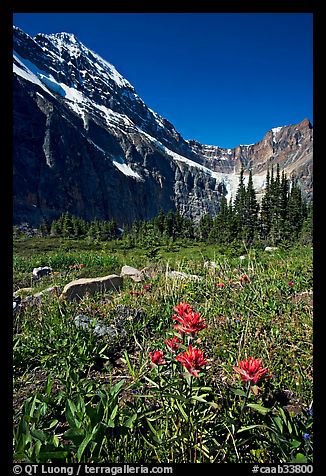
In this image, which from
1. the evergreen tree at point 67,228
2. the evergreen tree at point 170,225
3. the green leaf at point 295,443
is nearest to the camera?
the green leaf at point 295,443

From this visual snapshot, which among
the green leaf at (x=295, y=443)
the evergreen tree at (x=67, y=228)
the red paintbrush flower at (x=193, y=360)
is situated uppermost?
the evergreen tree at (x=67, y=228)

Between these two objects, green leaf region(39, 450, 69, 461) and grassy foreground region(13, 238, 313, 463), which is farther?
grassy foreground region(13, 238, 313, 463)

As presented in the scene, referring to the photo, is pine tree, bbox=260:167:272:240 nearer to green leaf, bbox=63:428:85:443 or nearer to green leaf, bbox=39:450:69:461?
green leaf, bbox=63:428:85:443

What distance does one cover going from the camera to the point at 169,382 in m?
1.64

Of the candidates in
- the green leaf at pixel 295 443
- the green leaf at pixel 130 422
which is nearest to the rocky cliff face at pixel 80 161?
the green leaf at pixel 130 422

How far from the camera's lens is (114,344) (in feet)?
9.17

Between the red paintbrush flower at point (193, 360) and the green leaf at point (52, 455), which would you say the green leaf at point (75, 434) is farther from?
the red paintbrush flower at point (193, 360)

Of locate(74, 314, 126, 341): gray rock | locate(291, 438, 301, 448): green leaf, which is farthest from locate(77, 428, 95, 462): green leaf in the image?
locate(74, 314, 126, 341): gray rock

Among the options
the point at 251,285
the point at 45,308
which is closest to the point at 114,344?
the point at 45,308

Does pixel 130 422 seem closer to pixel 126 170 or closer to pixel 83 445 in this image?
pixel 83 445

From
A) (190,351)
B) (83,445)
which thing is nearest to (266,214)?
(190,351)

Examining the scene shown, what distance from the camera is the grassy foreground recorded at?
1.37m

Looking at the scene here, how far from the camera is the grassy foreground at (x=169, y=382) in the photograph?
Result: 1368 mm
